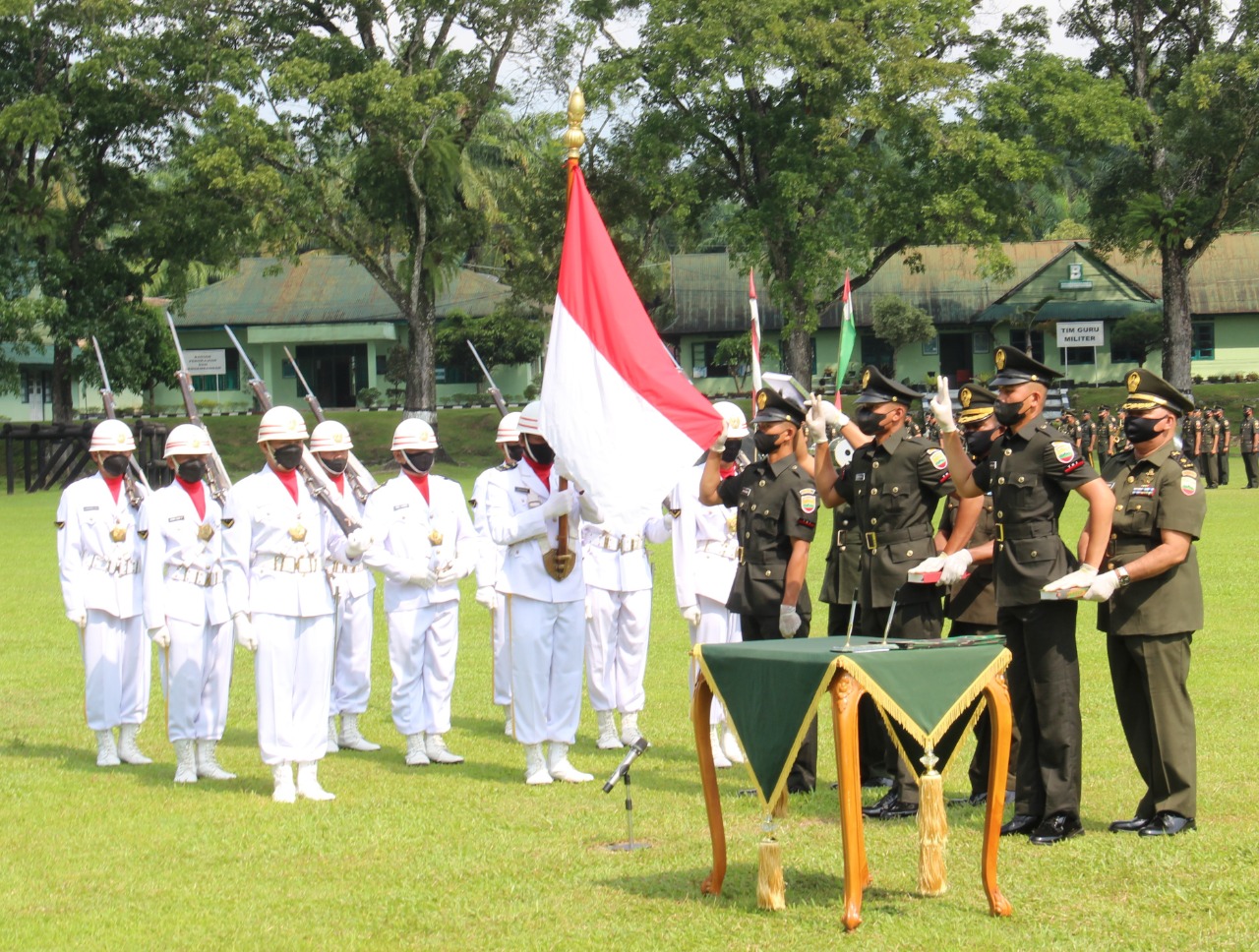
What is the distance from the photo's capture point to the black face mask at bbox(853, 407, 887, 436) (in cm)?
873

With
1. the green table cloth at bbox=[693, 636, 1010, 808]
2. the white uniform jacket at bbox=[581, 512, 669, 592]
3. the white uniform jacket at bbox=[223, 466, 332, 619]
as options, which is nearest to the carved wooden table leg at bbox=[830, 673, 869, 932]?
the green table cloth at bbox=[693, 636, 1010, 808]

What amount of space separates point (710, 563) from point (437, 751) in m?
2.31

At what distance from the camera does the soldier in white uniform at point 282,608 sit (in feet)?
31.4

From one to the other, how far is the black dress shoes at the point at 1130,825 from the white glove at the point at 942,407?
2148mm

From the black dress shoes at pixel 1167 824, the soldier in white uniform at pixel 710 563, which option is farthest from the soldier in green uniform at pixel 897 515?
the soldier in white uniform at pixel 710 563

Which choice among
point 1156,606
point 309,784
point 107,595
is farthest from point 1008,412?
point 107,595

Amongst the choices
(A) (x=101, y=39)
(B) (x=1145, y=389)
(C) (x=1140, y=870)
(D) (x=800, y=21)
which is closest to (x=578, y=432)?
(B) (x=1145, y=389)

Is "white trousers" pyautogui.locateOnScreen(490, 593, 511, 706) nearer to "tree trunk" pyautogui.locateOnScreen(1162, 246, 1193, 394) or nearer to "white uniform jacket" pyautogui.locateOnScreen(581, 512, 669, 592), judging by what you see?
"white uniform jacket" pyautogui.locateOnScreen(581, 512, 669, 592)

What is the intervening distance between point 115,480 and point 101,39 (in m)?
35.3

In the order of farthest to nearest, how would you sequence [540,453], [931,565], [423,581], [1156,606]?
[423,581] < [540,453] < [931,565] < [1156,606]

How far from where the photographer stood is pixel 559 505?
983 centimetres

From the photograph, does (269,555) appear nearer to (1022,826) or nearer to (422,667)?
(422,667)

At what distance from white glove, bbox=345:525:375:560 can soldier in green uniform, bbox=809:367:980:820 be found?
2.99 m

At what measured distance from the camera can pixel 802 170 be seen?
43.0 metres
